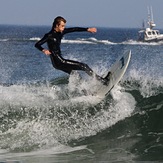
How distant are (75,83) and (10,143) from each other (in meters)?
2.48

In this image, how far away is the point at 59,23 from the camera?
8430mm

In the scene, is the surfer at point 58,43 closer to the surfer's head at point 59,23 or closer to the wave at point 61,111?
the surfer's head at point 59,23

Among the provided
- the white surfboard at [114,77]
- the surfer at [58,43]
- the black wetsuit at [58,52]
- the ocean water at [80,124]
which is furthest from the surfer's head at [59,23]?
the white surfboard at [114,77]

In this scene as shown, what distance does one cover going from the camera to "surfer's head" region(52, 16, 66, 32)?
8.34 metres

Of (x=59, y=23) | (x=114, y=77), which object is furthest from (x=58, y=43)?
(x=114, y=77)

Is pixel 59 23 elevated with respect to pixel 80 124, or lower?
elevated

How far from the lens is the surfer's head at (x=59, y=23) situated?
27.4 feet

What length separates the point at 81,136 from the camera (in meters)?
7.51

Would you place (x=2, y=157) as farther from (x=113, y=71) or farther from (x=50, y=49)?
(x=113, y=71)

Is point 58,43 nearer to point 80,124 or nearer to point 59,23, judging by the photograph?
point 59,23

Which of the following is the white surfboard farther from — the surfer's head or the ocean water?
the surfer's head

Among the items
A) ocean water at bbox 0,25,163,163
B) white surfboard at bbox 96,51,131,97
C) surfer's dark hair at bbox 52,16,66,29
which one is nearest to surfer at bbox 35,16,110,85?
surfer's dark hair at bbox 52,16,66,29

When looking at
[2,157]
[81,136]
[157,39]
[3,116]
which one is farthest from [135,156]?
[157,39]

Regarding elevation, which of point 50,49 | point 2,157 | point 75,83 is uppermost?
point 50,49
